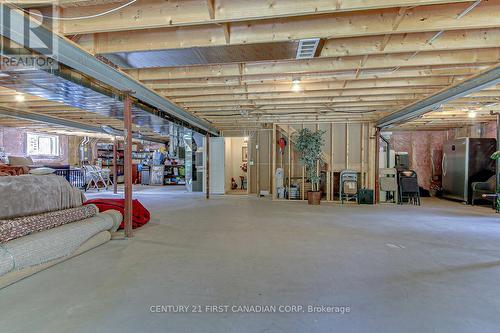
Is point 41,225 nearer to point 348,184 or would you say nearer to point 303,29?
point 303,29

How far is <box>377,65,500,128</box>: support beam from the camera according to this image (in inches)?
138

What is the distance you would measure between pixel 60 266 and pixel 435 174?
441 inches

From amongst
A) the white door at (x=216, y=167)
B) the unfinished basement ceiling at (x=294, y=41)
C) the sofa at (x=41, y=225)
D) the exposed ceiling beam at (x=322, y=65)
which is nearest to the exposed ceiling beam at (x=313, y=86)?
the unfinished basement ceiling at (x=294, y=41)

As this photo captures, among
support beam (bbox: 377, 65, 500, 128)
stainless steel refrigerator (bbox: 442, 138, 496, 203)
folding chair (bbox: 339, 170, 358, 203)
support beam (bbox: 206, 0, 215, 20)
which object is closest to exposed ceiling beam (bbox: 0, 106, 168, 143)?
support beam (bbox: 206, 0, 215, 20)

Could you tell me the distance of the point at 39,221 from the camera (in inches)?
116

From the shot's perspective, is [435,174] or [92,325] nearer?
[92,325]

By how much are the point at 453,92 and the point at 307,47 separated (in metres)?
2.88

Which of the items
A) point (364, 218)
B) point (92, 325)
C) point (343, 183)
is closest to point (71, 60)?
point (92, 325)

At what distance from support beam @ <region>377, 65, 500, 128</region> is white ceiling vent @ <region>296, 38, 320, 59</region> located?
2427 millimetres

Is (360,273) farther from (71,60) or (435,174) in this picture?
(435,174)

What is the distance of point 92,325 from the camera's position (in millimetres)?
1883

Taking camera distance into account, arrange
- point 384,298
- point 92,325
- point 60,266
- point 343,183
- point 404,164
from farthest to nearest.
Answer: point 404,164
point 343,183
point 60,266
point 384,298
point 92,325

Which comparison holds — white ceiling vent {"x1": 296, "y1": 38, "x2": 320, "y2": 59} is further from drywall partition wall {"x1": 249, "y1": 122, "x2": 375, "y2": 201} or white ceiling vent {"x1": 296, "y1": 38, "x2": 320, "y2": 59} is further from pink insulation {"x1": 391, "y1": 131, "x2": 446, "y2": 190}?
pink insulation {"x1": 391, "y1": 131, "x2": 446, "y2": 190}

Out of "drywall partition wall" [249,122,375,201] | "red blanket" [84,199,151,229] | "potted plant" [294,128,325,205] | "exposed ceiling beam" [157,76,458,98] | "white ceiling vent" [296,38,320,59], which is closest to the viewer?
"white ceiling vent" [296,38,320,59]
